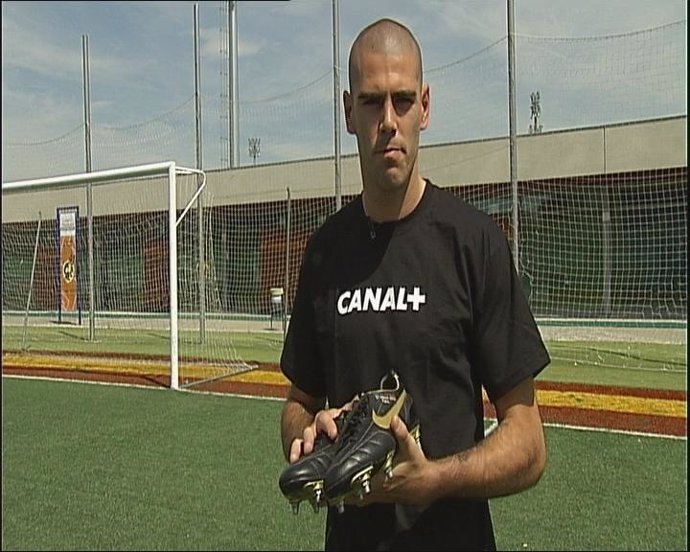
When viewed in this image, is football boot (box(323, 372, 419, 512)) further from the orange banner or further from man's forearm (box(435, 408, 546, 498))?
the orange banner

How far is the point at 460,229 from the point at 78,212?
14.2m

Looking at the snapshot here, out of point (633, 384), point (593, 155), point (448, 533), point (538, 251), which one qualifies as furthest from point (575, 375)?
point (448, 533)

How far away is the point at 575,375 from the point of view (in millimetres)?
9695

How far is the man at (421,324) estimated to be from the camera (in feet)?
4.15

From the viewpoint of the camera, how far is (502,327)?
1332 mm

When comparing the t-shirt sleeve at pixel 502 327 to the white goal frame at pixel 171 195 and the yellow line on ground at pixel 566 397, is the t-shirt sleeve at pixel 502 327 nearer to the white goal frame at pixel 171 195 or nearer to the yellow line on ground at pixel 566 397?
the yellow line on ground at pixel 566 397

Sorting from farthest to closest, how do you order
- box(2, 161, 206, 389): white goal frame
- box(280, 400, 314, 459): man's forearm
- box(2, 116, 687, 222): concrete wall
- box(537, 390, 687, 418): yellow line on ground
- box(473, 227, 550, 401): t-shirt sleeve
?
box(2, 116, 687, 222): concrete wall < box(2, 161, 206, 389): white goal frame < box(537, 390, 687, 418): yellow line on ground < box(280, 400, 314, 459): man's forearm < box(473, 227, 550, 401): t-shirt sleeve

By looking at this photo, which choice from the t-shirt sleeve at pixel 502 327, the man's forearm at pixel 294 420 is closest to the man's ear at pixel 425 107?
the t-shirt sleeve at pixel 502 327

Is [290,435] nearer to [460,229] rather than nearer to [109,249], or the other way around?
[460,229]

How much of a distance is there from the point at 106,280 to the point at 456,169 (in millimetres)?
6781

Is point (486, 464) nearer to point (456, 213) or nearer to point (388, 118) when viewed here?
point (456, 213)

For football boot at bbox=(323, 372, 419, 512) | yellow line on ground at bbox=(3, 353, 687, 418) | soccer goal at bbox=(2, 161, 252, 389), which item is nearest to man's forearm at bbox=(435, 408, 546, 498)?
football boot at bbox=(323, 372, 419, 512)

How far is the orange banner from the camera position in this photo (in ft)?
46.1

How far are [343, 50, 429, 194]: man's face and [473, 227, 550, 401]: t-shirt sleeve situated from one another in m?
0.22
